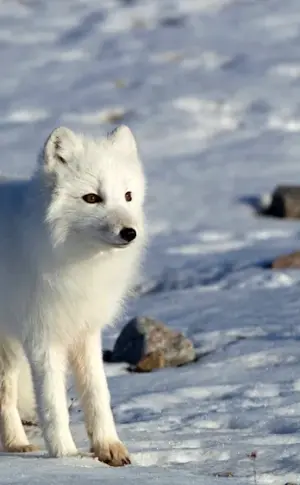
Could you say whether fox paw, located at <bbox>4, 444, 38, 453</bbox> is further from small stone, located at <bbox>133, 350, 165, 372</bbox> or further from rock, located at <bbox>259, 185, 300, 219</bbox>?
rock, located at <bbox>259, 185, 300, 219</bbox>

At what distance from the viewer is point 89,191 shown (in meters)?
4.68

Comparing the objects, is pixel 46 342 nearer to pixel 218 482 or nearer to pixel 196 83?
pixel 218 482

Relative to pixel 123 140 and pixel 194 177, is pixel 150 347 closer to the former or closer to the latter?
pixel 123 140

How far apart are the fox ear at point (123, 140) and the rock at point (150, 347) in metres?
1.96

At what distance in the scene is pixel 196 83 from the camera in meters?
15.1

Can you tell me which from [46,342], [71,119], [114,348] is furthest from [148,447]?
[71,119]

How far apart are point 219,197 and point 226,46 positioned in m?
5.33

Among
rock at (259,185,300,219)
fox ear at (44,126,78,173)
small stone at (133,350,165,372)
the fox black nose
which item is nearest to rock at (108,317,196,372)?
small stone at (133,350,165,372)

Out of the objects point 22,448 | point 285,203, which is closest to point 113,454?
point 22,448

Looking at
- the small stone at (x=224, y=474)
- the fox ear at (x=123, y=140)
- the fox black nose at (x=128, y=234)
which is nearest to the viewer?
the fox black nose at (x=128, y=234)

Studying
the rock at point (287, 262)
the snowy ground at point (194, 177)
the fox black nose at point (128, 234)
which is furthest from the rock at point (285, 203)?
the fox black nose at point (128, 234)

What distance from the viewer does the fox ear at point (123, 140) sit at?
4.98m

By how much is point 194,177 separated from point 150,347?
223 inches

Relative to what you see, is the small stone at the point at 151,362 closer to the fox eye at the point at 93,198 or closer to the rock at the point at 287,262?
the fox eye at the point at 93,198
